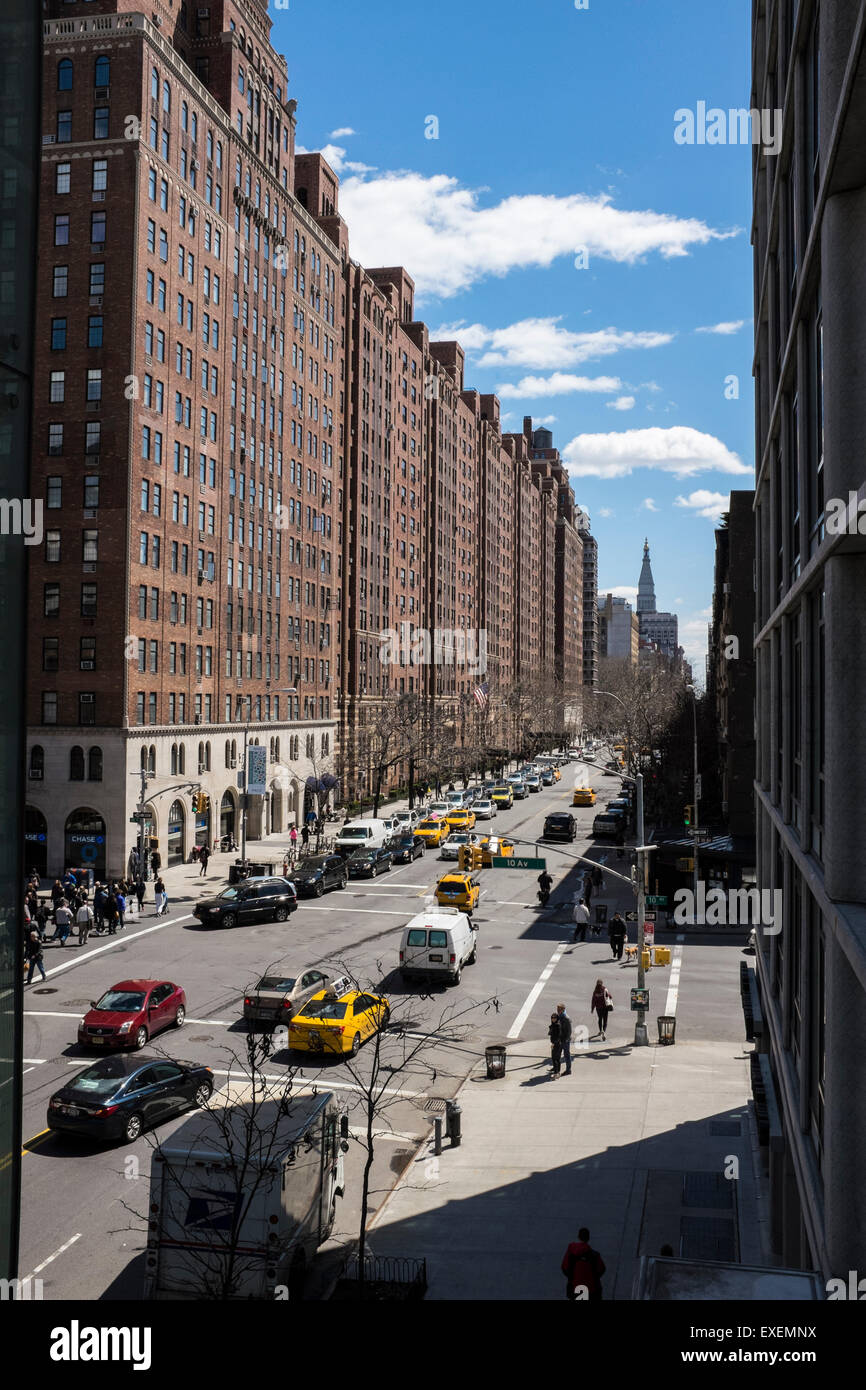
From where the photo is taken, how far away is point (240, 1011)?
25.2m

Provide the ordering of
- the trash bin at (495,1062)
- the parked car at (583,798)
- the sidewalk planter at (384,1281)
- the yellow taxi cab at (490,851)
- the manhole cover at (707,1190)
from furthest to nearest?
the parked car at (583,798) → the yellow taxi cab at (490,851) → the trash bin at (495,1062) → the manhole cover at (707,1190) → the sidewalk planter at (384,1281)

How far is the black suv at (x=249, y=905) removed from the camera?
35.5m

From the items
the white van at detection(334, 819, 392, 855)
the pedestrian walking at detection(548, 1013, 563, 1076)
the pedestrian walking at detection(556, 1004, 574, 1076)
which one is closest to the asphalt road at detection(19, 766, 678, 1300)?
the pedestrian walking at detection(548, 1013, 563, 1076)

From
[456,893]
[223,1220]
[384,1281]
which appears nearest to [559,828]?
[456,893]

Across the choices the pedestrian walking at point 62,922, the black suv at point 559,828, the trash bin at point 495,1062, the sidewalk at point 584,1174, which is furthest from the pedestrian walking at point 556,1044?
the black suv at point 559,828

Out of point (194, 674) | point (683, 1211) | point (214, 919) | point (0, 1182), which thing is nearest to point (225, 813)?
point (194, 674)

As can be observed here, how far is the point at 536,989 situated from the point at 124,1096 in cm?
1366

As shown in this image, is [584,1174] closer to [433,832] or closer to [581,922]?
[581,922]

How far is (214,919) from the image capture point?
35.3 metres

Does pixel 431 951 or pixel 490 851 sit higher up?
pixel 490 851

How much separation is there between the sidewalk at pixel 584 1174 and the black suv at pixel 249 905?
14791mm

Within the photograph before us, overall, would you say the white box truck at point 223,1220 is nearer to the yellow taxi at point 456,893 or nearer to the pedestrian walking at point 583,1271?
the pedestrian walking at point 583,1271

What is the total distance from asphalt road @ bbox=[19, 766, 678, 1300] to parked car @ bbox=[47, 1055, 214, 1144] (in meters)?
0.38
